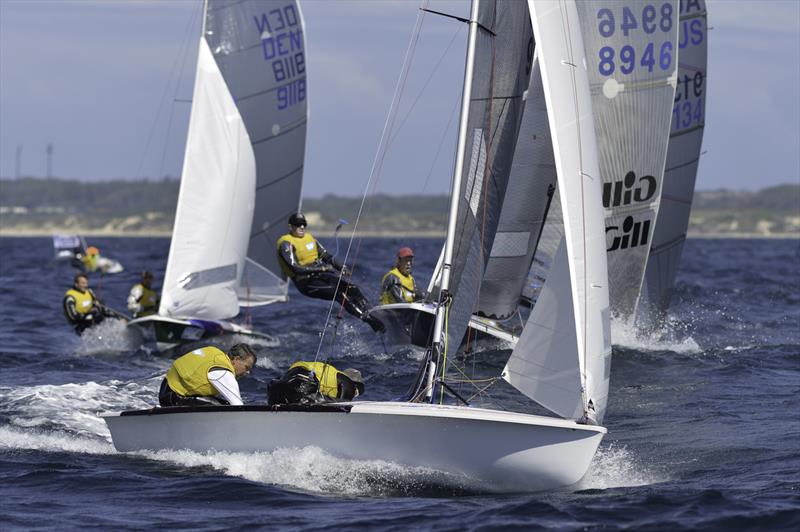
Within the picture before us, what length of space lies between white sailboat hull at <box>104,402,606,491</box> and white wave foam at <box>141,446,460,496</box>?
5cm

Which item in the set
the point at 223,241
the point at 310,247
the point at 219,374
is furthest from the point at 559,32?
the point at 223,241

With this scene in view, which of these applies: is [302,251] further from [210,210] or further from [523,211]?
[523,211]

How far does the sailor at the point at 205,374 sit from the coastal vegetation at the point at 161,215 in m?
80.7

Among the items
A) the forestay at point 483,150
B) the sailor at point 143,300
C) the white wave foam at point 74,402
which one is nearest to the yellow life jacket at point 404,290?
the white wave foam at point 74,402

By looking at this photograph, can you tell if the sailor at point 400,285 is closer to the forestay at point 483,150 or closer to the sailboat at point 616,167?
the sailboat at point 616,167

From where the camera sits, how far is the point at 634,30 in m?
14.3

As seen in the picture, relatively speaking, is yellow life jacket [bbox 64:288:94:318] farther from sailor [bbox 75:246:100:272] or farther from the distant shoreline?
the distant shoreline

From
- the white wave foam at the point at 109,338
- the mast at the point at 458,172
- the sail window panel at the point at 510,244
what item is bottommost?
the white wave foam at the point at 109,338

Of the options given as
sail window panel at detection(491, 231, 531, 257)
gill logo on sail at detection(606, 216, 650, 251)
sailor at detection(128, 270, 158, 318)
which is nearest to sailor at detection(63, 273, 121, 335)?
sailor at detection(128, 270, 158, 318)

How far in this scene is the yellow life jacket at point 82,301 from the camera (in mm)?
16203

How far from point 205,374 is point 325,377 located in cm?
82

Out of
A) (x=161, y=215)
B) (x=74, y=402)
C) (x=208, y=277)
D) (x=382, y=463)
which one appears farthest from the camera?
(x=161, y=215)

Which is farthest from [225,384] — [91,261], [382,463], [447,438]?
[91,261]

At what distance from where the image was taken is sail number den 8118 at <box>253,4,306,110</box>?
55.9ft
